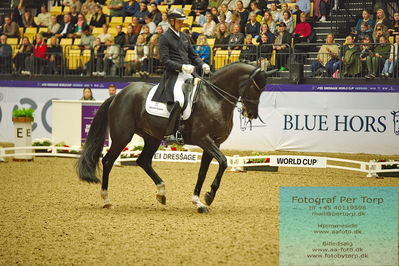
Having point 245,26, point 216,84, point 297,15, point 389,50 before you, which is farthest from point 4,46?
point 216,84

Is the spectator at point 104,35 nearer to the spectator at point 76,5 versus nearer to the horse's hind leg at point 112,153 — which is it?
the spectator at point 76,5

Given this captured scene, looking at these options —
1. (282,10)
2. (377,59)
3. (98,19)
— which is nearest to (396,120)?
(377,59)

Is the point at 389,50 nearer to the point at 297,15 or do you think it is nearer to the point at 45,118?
the point at 297,15

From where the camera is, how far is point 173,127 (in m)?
11.0

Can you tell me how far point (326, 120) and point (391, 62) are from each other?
84.7 inches

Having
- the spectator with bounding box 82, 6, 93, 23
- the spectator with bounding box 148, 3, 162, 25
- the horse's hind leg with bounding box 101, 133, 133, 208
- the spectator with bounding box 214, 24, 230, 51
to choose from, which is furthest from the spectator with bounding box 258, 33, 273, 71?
the horse's hind leg with bounding box 101, 133, 133, 208

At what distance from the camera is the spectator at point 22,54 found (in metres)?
24.2

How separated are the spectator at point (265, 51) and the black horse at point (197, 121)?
28.3 ft

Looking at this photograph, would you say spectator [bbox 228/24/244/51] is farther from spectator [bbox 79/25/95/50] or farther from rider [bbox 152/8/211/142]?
rider [bbox 152/8/211/142]

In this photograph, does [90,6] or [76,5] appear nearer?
[90,6]

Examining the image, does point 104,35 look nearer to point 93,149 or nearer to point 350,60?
point 350,60

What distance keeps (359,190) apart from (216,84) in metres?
3.59

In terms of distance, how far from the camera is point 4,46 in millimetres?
24734

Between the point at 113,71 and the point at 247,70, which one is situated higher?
the point at 247,70
